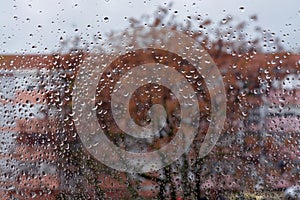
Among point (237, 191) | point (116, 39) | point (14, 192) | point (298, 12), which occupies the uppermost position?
point (298, 12)

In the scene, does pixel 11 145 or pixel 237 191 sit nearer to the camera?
pixel 237 191

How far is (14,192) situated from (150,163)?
0.38 metres

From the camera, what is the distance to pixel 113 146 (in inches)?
47.0

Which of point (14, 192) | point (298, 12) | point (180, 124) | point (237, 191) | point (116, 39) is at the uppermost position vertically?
point (298, 12)

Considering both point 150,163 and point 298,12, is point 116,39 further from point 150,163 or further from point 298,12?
point 298,12

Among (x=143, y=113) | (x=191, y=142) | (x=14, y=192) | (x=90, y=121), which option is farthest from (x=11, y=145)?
(x=191, y=142)

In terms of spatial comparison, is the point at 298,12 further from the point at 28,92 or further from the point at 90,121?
the point at 28,92

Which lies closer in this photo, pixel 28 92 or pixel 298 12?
pixel 298 12

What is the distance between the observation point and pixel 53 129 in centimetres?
122

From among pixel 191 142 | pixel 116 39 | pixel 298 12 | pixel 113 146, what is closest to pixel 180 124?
pixel 191 142

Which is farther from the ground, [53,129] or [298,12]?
[298,12]

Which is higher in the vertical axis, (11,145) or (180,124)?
(180,124)

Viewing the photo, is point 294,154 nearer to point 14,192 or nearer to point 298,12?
point 298,12

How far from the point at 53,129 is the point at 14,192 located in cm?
21
